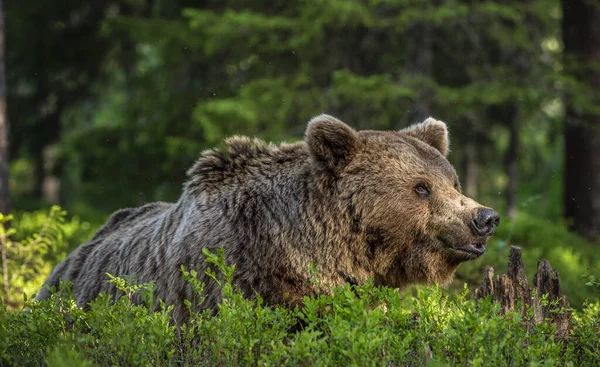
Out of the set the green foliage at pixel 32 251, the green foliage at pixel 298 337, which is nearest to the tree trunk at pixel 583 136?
the green foliage at pixel 32 251

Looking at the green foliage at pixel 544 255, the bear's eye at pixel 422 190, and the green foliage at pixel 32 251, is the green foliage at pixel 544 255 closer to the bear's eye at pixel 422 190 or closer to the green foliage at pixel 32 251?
the bear's eye at pixel 422 190

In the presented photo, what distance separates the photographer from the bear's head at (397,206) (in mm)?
4621

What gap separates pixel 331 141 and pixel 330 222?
49 cm

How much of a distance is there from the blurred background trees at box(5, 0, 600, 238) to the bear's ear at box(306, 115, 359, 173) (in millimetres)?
5596

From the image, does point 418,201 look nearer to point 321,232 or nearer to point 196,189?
point 321,232

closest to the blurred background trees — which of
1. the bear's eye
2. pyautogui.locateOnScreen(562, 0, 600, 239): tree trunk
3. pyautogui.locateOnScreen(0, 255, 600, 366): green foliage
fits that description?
pyautogui.locateOnScreen(562, 0, 600, 239): tree trunk

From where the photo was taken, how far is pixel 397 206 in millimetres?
4656

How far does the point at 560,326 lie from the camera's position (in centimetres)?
473

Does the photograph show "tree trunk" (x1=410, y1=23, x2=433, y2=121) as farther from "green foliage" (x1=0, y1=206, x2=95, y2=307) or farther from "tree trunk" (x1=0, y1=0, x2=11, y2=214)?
"tree trunk" (x1=0, y1=0, x2=11, y2=214)

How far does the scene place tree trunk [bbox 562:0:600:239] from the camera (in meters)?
12.3

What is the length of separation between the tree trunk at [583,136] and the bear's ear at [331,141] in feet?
27.0

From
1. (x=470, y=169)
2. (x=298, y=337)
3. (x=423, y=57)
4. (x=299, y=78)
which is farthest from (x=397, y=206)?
(x=470, y=169)

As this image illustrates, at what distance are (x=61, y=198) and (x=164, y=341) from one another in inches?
875

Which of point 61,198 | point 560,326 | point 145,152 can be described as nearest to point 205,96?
point 145,152
